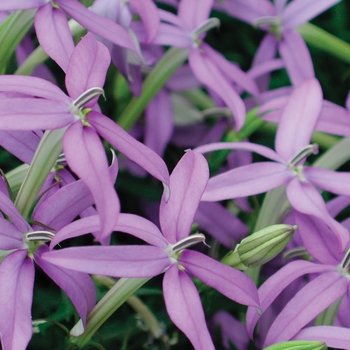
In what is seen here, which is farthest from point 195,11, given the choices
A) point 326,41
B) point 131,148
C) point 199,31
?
point 131,148

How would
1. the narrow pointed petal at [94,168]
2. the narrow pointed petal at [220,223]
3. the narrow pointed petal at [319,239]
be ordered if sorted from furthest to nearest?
1. the narrow pointed petal at [220,223]
2. the narrow pointed petal at [319,239]
3. the narrow pointed petal at [94,168]

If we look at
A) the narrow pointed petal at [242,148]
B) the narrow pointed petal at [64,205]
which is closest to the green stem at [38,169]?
the narrow pointed petal at [64,205]

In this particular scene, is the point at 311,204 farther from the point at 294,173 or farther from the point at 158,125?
the point at 158,125

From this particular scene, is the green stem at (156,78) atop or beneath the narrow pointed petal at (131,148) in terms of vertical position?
atop

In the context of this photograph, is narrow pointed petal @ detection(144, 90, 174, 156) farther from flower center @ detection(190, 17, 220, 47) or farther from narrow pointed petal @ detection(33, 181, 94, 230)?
narrow pointed petal @ detection(33, 181, 94, 230)

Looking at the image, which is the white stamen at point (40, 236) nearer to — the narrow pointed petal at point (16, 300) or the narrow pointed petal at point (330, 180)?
the narrow pointed petal at point (16, 300)

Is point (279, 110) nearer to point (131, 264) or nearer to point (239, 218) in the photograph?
point (239, 218)
